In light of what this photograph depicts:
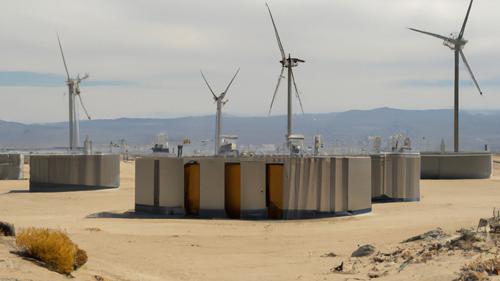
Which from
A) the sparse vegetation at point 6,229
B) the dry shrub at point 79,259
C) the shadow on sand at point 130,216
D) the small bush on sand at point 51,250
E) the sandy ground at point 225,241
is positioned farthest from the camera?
the shadow on sand at point 130,216

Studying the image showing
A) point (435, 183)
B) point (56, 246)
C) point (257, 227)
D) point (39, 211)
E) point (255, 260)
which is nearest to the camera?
point (56, 246)

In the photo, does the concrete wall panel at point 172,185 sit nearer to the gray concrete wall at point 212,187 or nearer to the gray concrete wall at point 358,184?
the gray concrete wall at point 212,187

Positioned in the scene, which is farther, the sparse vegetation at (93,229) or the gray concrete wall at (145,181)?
the gray concrete wall at (145,181)

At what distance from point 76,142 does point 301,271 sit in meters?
61.3

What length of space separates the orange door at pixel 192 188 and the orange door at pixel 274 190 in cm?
345

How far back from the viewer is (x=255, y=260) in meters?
21.8

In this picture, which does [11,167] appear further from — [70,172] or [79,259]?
[79,259]

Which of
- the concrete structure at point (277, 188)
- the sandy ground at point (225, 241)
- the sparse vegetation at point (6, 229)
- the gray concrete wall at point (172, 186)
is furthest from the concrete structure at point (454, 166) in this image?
the sparse vegetation at point (6, 229)

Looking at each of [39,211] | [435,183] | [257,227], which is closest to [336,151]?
[257,227]

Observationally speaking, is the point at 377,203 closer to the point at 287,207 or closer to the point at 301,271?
the point at 287,207

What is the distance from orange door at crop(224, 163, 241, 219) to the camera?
34656mm

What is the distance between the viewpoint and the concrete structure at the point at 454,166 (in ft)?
221

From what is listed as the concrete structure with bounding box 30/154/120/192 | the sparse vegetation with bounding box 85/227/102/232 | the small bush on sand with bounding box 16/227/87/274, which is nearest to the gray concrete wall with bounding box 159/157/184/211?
the sparse vegetation with bounding box 85/227/102/232

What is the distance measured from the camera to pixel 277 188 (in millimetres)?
34625
